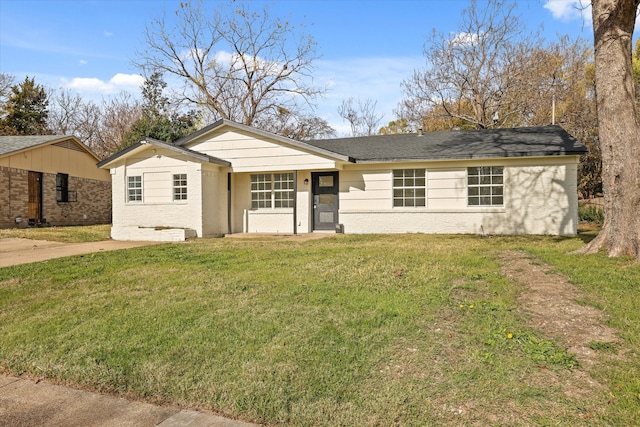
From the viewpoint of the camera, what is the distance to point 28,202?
19.8 metres

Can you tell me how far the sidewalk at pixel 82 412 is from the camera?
2768mm

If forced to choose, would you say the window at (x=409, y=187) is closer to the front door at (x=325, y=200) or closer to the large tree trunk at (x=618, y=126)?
the front door at (x=325, y=200)

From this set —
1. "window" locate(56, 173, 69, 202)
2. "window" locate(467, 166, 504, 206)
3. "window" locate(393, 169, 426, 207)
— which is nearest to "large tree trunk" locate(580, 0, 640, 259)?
"window" locate(467, 166, 504, 206)

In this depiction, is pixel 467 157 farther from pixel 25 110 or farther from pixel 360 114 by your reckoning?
pixel 25 110

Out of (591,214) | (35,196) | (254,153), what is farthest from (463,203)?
(35,196)

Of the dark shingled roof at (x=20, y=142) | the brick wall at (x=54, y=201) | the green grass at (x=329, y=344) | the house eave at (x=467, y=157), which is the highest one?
the dark shingled roof at (x=20, y=142)

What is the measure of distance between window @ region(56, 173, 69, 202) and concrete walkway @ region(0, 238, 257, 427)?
2170 centimetres

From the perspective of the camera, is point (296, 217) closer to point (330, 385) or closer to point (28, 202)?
point (330, 385)

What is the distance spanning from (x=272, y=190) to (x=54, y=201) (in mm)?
13423

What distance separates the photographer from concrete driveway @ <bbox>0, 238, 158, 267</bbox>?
886 cm

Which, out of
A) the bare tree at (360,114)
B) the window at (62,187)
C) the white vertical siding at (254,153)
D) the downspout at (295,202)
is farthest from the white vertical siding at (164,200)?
the bare tree at (360,114)

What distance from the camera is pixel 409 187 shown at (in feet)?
46.2

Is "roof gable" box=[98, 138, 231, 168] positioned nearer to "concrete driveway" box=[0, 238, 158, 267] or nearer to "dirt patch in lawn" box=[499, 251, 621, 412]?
"concrete driveway" box=[0, 238, 158, 267]

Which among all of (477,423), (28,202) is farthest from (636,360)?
(28,202)
